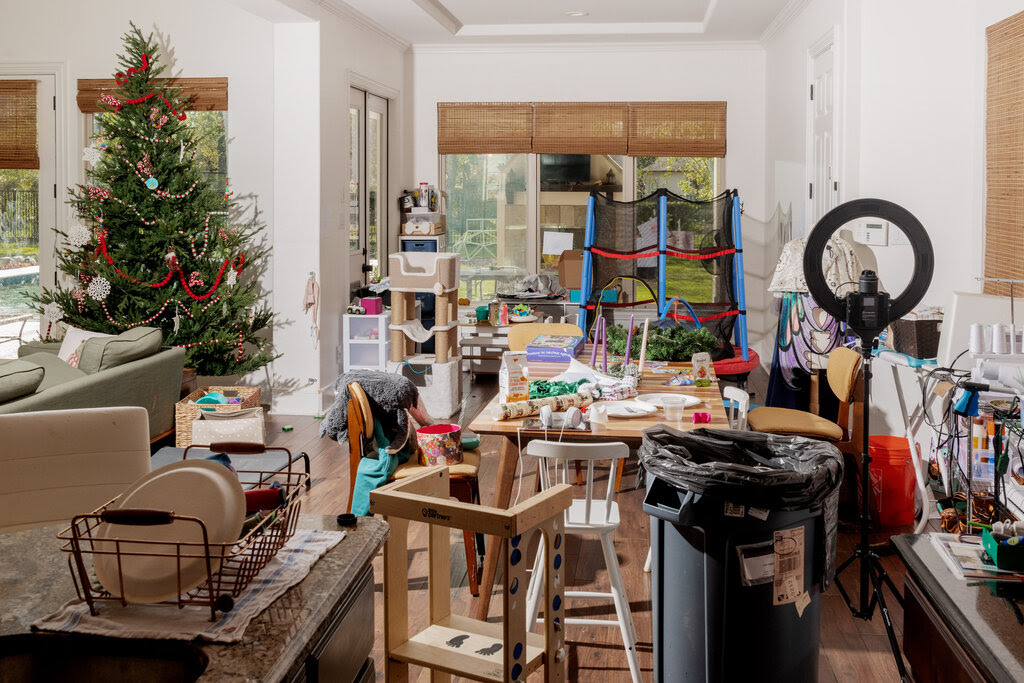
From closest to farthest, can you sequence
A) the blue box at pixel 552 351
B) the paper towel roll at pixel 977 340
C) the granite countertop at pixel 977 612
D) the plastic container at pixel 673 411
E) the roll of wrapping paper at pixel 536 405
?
the granite countertop at pixel 977 612 < the paper towel roll at pixel 977 340 < the roll of wrapping paper at pixel 536 405 < the plastic container at pixel 673 411 < the blue box at pixel 552 351

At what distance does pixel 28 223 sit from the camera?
25.6ft

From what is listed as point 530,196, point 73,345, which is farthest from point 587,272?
point 73,345

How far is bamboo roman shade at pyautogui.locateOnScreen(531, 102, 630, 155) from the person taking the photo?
8.99 metres

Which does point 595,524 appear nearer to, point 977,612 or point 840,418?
point 977,612

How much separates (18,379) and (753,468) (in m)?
3.43

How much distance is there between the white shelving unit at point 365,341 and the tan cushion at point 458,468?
125 inches

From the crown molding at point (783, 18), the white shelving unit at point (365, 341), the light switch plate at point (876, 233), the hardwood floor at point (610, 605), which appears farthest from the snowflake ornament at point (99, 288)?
the crown molding at point (783, 18)

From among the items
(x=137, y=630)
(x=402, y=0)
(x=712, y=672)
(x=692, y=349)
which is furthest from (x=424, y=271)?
(x=137, y=630)

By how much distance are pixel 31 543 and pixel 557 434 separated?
86.7 inches

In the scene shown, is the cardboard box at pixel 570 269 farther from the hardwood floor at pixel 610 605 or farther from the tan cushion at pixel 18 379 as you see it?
the tan cushion at pixel 18 379

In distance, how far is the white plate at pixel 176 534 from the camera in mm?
1423

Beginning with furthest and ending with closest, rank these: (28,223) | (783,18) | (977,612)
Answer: (28,223) → (783,18) → (977,612)

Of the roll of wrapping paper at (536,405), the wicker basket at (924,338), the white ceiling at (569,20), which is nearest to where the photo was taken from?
the roll of wrapping paper at (536,405)

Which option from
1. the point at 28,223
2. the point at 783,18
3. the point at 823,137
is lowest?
the point at 28,223
